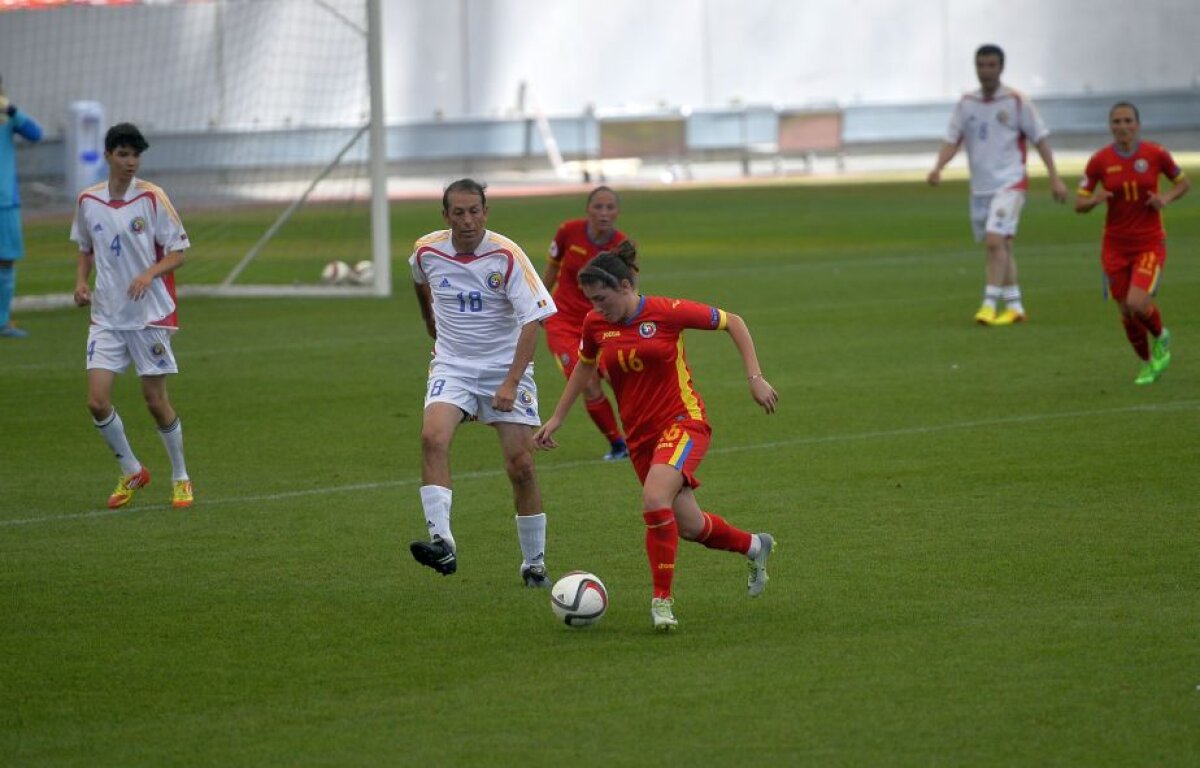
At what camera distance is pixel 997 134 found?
2023 cm

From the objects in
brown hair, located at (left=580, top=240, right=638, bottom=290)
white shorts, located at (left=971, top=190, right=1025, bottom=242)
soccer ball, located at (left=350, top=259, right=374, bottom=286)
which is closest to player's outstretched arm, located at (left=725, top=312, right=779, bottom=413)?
brown hair, located at (left=580, top=240, right=638, bottom=290)

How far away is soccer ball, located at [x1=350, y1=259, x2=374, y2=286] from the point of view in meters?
24.8

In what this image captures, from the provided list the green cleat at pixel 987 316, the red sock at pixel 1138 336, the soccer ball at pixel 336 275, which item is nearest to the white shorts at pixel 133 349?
the red sock at pixel 1138 336

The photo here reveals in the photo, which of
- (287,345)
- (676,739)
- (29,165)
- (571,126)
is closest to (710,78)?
(571,126)

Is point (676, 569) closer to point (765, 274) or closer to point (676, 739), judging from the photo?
point (676, 739)

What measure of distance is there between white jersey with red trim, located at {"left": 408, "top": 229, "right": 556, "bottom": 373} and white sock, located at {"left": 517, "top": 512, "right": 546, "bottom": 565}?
74cm

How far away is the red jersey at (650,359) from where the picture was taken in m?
8.26

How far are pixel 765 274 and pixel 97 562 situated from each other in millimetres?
16488

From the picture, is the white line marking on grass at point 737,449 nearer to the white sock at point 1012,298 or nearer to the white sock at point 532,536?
the white sock at point 532,536

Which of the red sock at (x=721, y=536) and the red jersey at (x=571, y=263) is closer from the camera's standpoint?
the red sock at (x=721, y=536)

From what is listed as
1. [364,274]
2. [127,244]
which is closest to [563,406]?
[127,244]

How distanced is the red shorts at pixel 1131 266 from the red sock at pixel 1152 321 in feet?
0.56

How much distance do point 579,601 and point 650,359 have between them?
110cm

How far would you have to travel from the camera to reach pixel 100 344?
11.3 m
